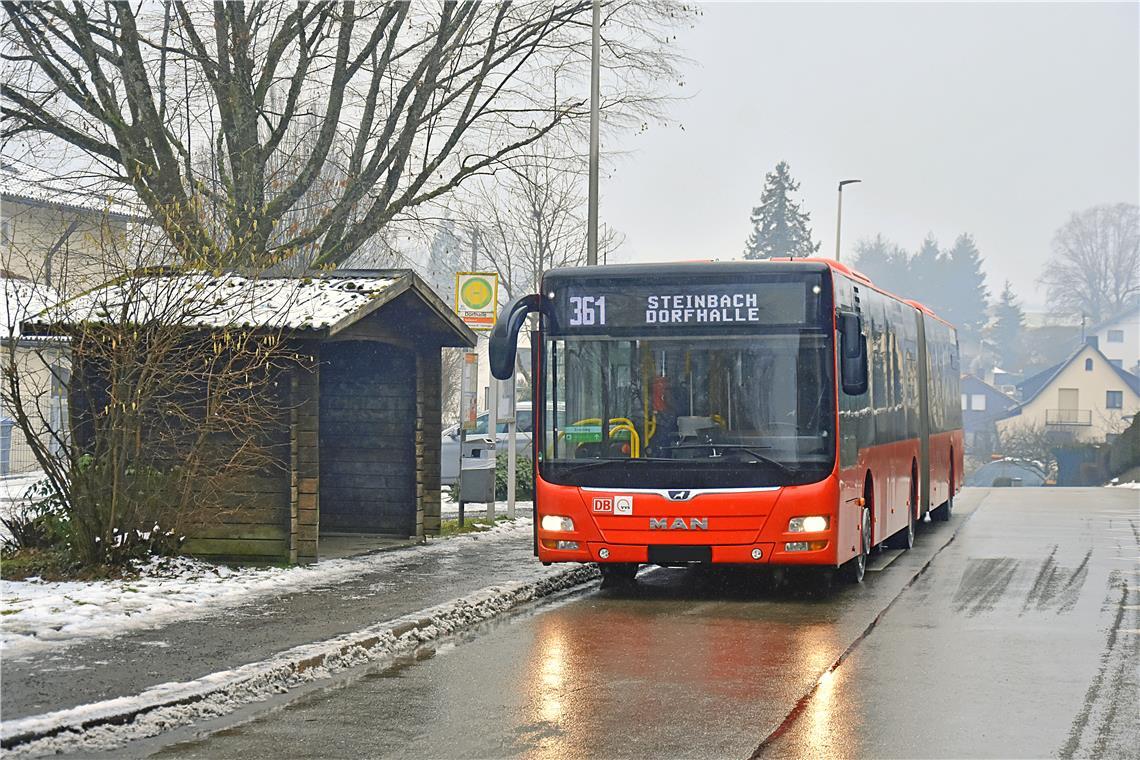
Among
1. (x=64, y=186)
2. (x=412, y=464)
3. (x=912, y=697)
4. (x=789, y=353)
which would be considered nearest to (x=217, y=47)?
(x=64, y=186)

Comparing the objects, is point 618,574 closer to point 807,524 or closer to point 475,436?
point 807,524

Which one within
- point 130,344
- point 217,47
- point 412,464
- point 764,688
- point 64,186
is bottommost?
point 764,688

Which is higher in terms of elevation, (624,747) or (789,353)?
(789,353)

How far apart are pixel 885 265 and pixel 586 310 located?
487 feet

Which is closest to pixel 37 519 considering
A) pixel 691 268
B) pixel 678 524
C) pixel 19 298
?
pixel 19 298

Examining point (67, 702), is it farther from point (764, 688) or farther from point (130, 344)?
point (130, 344)

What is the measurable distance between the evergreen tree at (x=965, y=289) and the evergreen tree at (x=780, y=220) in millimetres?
48854

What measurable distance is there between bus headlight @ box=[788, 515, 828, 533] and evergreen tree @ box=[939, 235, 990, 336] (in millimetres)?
136433

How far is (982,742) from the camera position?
7836mm

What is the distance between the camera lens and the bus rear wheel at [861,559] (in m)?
15.5

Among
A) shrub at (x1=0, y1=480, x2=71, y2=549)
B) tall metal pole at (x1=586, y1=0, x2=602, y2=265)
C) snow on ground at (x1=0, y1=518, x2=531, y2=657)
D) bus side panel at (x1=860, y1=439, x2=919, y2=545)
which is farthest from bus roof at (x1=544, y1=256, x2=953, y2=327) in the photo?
tall metal pole at (x1=586, y1=0, x2=602, y2=265)

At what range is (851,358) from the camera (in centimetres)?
1402

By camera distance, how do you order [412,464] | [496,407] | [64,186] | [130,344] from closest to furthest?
[130,344] < [412,464] < [496,407] < [64,186]

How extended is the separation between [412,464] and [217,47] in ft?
29.8
